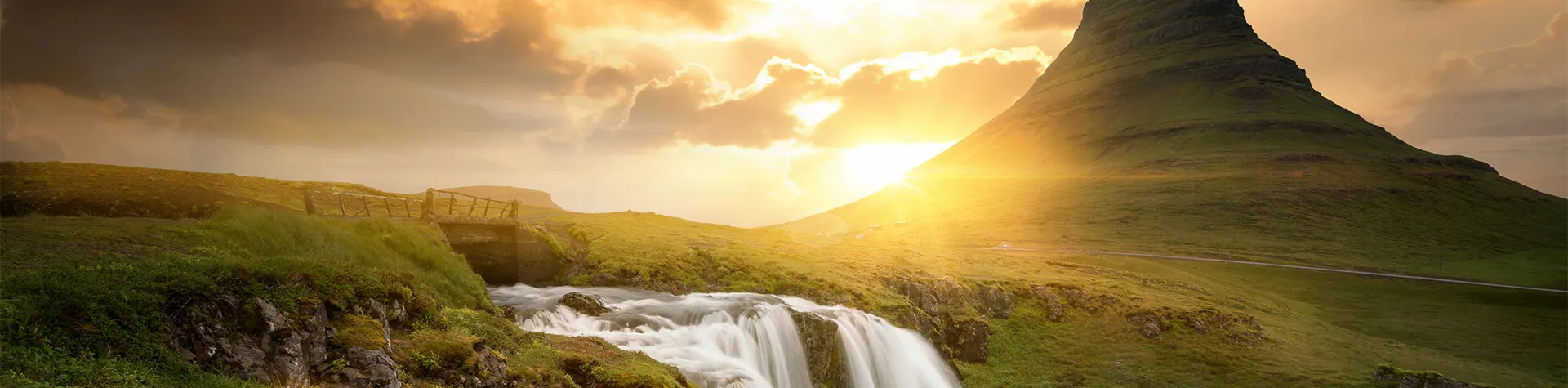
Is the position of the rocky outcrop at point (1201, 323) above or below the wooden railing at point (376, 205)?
below

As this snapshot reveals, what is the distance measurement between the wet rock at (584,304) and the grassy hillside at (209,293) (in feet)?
9.64

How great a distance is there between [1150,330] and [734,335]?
28.0 metres

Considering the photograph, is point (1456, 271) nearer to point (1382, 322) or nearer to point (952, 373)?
point (1382, 322)

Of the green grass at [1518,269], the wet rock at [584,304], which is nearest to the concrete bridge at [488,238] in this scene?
the wet rock at [584,304]

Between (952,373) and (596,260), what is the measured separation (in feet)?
64.9

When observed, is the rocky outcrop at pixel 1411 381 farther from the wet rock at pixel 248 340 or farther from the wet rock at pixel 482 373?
the wet rock at pixel 248 340

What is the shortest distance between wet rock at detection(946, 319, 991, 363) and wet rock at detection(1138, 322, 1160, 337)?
33.8 ft

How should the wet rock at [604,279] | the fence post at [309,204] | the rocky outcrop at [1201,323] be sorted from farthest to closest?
the rocky outcrop at [1201,323] → the wet rock at [604,279] → the fence post at [309,204]

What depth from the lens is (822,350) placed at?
25406 millimetres

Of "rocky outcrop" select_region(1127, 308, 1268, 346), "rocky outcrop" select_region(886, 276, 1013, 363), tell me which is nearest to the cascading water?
"rocky outcrop" select_region(886, 276, 1013, 363)

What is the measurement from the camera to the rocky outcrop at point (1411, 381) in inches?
1225

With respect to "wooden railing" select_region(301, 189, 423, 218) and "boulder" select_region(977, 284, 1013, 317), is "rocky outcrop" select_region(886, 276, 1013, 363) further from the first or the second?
"wooden railing" select_region(301, 189, 423, 218)

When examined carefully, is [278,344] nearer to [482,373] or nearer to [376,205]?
[482,373]

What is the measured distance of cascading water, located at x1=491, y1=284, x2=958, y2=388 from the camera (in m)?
21.0
